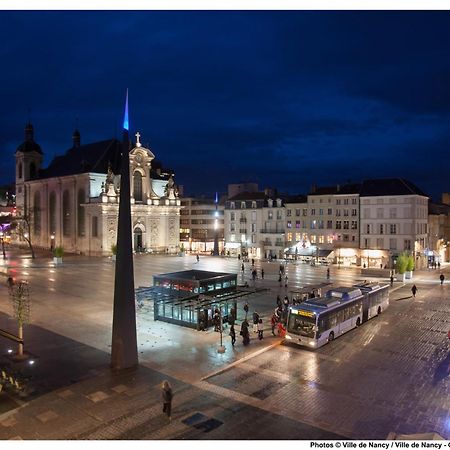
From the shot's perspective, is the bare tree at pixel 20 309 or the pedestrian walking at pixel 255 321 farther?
the pedestrian walking at pixel 255 321

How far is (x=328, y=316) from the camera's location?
2139 cm

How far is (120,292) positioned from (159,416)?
5.85 meters

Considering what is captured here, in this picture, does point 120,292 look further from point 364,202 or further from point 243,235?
point 243,235

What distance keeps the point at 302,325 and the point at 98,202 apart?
179 feet

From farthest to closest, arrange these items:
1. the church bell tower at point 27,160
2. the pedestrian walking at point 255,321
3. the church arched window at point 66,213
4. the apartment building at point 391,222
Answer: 1. the church bell tower at point 27,160
2. the church arched window at point 66,213
3. the apartment building at point 391,222
4. the pedestrian walking at point 255,321

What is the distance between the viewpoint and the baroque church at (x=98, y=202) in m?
70.3

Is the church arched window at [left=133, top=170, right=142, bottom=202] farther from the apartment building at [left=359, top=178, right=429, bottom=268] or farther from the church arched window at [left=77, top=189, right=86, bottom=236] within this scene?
the apartment building at [left=359, top=178, right=429, bottom=268]

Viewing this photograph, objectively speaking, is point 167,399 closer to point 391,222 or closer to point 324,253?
point 391,222

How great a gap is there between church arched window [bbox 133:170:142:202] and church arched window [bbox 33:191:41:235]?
22.9 meters

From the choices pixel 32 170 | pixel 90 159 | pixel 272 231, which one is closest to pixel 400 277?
pixel 272 231

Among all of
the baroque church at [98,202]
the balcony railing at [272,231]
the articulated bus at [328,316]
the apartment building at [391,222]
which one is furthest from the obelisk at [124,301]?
the baroque church at [98,202]

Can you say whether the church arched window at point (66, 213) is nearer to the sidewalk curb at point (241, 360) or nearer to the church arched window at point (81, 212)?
the church arched window at point (81, 212)

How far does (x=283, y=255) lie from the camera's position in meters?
Answer: 65.5

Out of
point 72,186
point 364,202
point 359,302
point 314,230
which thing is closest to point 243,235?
point 314,230
